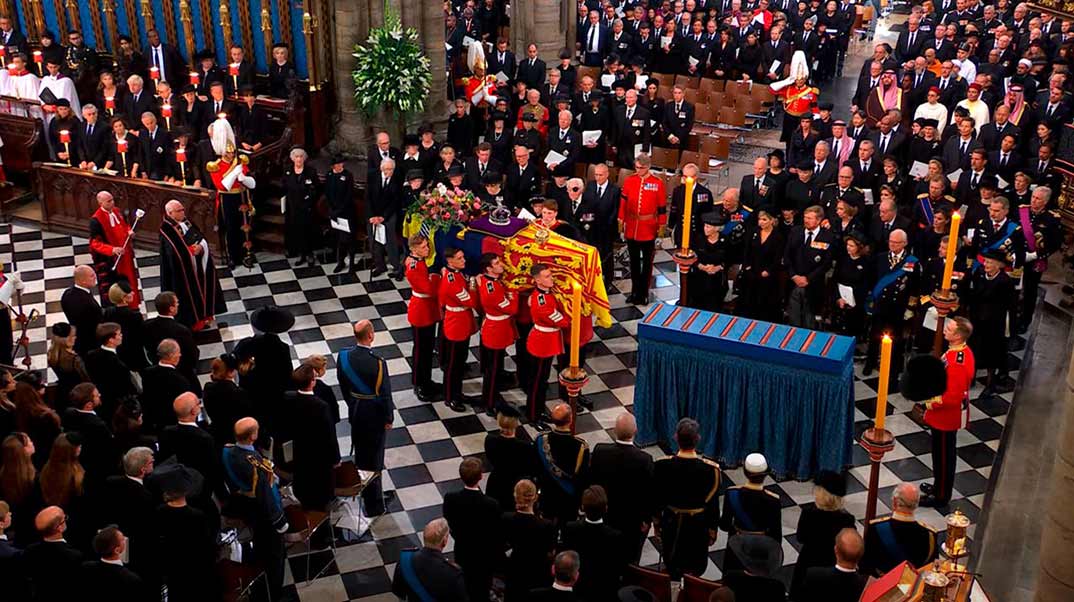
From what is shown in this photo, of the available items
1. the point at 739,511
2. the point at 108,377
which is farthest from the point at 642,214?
A: the point at 108,377

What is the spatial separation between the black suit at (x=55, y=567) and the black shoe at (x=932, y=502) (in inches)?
272

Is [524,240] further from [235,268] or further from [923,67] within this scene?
[923,67]

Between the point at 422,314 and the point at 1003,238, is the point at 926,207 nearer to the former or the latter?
the point at 1003,238

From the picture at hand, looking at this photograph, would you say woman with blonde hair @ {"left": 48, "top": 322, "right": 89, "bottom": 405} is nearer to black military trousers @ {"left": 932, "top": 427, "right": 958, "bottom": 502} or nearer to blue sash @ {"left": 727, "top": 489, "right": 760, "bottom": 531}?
blue sash @ {"left": 727, "top": 489, "right": 760, "bottom": 531}

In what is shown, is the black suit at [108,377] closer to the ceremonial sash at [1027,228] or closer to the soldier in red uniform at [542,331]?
the soldier in red uniform at [542,331]

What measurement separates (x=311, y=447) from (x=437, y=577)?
2301mm

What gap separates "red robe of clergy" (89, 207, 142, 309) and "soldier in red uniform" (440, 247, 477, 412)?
3.67 m

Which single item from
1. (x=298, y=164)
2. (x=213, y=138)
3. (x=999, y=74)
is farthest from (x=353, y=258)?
(x=999, y=74)

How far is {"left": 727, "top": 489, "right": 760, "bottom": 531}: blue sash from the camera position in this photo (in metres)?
8.40

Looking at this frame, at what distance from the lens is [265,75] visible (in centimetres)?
1838

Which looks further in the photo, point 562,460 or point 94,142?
point 94,142

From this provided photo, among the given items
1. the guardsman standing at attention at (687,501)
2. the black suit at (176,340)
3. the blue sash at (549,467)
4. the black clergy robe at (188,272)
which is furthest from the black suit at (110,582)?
the black clergy robe at (188,272)

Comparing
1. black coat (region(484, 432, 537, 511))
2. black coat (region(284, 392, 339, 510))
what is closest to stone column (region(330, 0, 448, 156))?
black coat (region(284, 392, 339, 510))

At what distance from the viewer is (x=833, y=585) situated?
24.5ft
